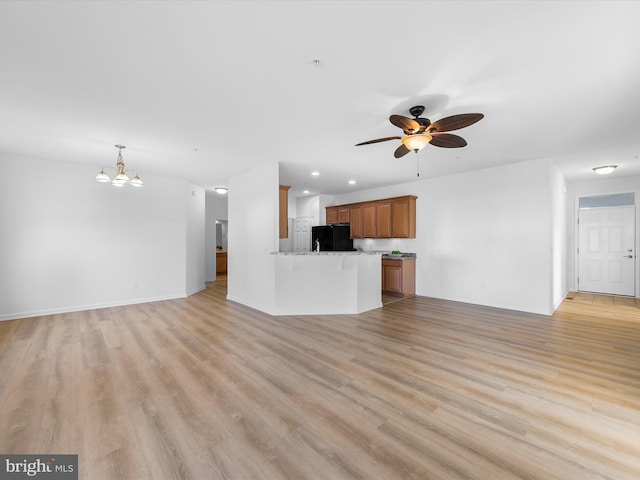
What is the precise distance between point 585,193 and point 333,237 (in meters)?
6.26

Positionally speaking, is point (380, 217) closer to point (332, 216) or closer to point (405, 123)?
point (332, 216)

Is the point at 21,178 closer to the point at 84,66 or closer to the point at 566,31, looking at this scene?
the point at 84,66

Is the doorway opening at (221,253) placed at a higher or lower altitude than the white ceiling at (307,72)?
lower

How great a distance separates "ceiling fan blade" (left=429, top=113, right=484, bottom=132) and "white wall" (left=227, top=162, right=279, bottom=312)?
114 inches

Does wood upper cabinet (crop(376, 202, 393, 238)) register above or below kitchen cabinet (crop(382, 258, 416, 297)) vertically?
above

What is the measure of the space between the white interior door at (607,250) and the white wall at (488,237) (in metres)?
3.19

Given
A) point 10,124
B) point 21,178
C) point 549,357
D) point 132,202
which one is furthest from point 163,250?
point 549,357

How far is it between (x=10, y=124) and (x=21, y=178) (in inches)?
73.1

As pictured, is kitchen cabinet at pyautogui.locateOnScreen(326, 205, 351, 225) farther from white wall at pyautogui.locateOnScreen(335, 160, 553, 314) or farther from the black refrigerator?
white wall at pyautogui.locateOnScreen(335, 160, 553, 314)

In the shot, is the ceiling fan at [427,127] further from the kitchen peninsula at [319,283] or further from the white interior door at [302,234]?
the white interior door at [302,234]

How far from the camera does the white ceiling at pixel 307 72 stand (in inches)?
67.2

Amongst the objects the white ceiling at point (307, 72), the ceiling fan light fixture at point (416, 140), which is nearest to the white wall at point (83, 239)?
the white ceiling at point (307, 72)

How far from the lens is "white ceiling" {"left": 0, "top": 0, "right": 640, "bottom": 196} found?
171cm

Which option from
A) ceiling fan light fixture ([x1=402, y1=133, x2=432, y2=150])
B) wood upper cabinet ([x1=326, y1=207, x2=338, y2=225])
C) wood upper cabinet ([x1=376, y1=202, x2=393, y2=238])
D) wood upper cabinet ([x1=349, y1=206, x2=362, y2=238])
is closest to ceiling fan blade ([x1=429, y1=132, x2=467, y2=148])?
ceiling fan light fixture ([x1=402, y1=133, x2=432, y2=150])
